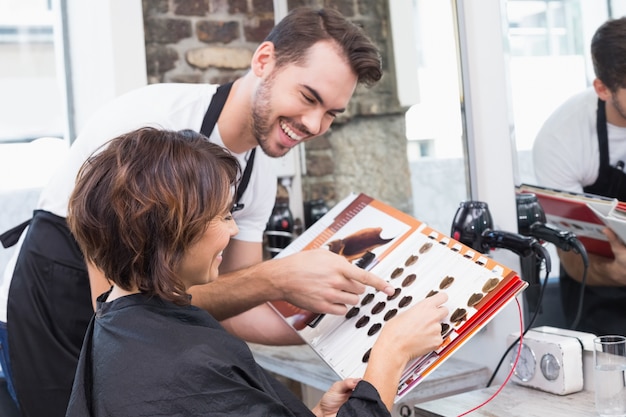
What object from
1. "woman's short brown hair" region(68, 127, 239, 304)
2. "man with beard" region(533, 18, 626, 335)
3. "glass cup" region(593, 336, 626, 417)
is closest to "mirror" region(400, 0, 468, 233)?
"man with beard" region(533, 18, 626, 335)

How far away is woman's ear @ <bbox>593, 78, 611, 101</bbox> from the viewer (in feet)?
5.73

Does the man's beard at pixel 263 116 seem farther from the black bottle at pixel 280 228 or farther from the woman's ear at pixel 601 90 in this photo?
the black bottle at pixel 280 228

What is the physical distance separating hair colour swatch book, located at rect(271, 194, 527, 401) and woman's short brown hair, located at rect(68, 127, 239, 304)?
424mm

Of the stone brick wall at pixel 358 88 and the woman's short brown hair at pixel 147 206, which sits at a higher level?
the stone brick wall at pixel 358 88

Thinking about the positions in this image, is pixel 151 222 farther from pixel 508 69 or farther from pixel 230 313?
pixel 508 69

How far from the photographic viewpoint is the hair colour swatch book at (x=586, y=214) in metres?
1.73

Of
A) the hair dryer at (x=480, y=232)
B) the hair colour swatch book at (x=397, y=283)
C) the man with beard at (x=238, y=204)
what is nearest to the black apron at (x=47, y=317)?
the man with beard at (x=238, y=204)

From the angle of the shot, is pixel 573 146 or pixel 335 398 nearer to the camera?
pixel 335 398

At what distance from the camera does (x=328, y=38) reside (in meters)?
2.00

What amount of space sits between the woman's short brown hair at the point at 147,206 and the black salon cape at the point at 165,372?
0.06 meters

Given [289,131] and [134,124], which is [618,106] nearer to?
[289,131]

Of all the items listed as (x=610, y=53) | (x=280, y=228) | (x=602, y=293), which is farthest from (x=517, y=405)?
(x=280, y=228)

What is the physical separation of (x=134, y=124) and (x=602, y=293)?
1156mm

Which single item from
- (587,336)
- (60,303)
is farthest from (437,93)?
(60,303)
